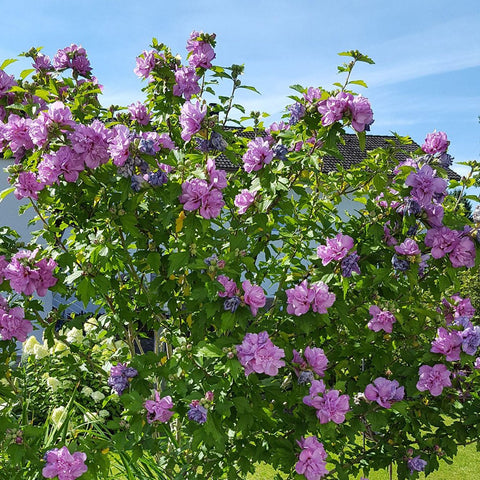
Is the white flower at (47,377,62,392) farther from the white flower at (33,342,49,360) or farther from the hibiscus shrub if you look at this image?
the hibiscus shrub

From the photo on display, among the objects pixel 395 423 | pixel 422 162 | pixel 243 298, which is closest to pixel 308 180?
pixel 422 162

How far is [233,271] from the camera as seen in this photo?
2.29 meters

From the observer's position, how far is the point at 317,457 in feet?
8.25

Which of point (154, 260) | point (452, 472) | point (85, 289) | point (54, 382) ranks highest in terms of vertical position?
point (154, 260)

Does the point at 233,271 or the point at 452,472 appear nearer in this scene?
the point at 233,271

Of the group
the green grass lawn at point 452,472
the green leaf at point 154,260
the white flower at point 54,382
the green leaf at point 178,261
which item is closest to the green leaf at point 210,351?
the green leaf at point 178,261

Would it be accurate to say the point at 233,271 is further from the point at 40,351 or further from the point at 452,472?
the point at 452,472

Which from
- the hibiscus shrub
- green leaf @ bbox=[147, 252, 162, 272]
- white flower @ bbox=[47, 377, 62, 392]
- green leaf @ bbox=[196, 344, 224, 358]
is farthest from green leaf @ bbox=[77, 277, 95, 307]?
white flower @ bbox=[47, 377, 62, 392]

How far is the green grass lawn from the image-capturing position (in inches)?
199

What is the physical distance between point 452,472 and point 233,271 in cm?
408

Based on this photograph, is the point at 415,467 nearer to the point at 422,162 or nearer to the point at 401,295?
the point at 401,295

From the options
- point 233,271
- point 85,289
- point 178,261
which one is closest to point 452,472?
point 233,271

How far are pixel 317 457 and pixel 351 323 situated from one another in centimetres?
60

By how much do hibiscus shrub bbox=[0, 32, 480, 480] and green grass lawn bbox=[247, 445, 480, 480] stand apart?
207cm
